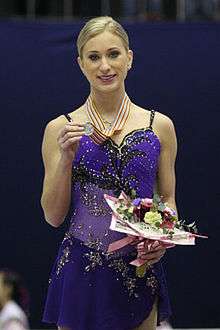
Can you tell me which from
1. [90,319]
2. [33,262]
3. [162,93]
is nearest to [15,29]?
[162,93]

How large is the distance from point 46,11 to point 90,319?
17.0 ft

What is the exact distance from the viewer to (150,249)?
290 cm

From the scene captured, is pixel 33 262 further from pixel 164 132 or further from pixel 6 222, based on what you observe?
pixel 164 132

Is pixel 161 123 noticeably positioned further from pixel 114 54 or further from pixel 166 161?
pixel 114 54

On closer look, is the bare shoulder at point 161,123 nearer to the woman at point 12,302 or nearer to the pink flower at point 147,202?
the pink flower at point 147,202

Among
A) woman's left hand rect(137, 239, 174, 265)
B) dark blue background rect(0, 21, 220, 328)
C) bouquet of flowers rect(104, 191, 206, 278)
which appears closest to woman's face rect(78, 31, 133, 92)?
bouquet of flowers rect(104, 191, 206, 278)

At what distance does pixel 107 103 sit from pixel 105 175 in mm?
259

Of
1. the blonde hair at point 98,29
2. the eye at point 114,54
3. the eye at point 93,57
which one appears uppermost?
the blonde hair at point 98,29

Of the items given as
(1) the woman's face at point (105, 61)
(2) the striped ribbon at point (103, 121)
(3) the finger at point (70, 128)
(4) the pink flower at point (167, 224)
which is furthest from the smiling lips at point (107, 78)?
(4) the pink flower at point (167, 224)

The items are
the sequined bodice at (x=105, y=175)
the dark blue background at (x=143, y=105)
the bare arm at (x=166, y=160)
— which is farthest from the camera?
the dark blue background at (x=143, y=105)

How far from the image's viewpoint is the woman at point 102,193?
119 inches

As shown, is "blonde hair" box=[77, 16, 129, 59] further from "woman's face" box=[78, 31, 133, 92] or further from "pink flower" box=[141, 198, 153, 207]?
"pink flower" box=[141, 198, 153, 207]

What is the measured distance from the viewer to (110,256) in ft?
9.91

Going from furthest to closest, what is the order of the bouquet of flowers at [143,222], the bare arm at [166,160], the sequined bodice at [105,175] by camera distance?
the bare arm at [166,160] → the sequined bodice at [105,175] → the bouquet of flowers at [143,222]
